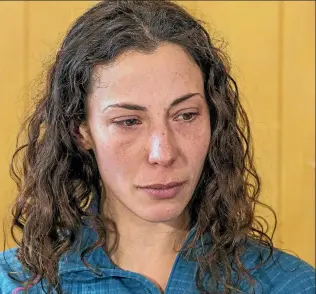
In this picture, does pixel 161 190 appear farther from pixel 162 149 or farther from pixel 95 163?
pixel 95 163

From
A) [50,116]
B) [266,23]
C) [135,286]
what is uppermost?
[266,23]

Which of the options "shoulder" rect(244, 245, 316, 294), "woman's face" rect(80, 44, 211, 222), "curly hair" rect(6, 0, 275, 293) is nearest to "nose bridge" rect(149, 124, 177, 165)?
"woman's face" rect(80, 44, 211, 222)

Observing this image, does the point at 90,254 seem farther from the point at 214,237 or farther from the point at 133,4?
the point at 133,4

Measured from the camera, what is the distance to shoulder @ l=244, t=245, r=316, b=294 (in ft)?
4.51

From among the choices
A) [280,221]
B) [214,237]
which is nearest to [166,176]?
[214,237]

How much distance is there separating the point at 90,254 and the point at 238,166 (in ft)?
1.00

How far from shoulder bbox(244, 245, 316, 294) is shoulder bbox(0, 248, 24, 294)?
0.41m

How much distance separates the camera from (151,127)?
1.31m

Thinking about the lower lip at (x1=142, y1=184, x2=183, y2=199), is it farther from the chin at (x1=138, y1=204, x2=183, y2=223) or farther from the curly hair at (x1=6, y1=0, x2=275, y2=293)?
the curly hair at (x1=6, y1=0, x2=275, y2=293)

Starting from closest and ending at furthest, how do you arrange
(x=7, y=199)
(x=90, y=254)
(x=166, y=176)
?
(x=166, y=176) < (x=90, y=254) < (x=7, y=199)

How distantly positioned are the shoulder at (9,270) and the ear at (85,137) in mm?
252

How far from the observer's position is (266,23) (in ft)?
6.11

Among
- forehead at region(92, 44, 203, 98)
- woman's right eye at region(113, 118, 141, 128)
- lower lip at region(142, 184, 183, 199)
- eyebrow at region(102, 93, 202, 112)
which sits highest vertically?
forehead at region(92, 44, 203, 98)

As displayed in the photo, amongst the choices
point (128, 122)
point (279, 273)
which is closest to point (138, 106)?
point (128, 122)
